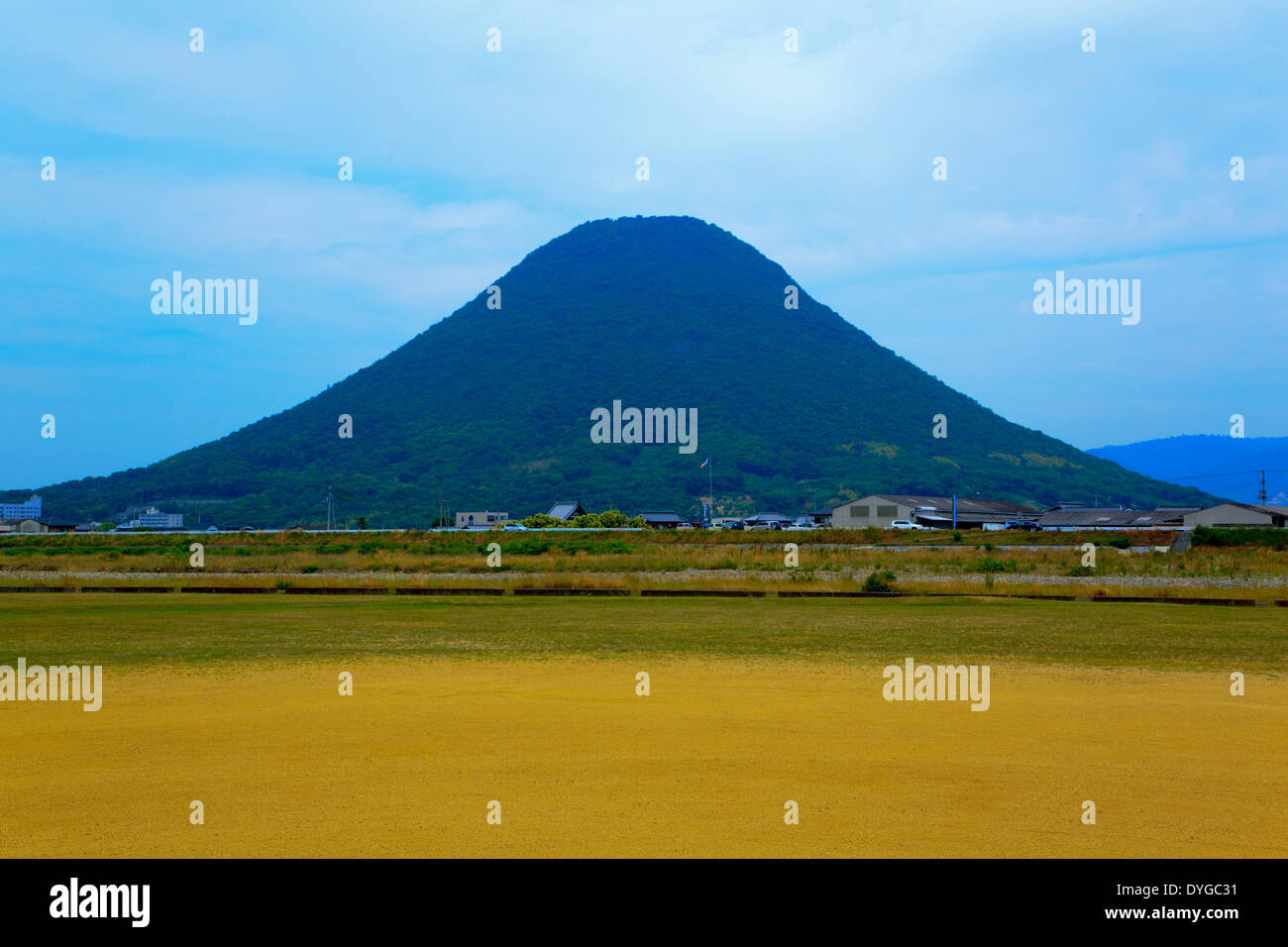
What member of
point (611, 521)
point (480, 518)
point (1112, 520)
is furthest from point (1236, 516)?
point (480, 518)

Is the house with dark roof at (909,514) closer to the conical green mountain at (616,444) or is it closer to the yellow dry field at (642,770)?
the conical green mountain at (616,444)

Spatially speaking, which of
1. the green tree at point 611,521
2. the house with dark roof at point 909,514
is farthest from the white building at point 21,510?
the house with dark roof at point 909,514

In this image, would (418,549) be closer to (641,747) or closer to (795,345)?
(641,747)

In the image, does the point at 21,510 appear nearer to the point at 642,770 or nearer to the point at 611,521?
the point at 611,521

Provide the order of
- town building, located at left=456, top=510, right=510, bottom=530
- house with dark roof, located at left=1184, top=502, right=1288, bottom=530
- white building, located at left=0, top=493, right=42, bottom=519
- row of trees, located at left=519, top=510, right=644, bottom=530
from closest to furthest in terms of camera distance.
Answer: house with dark roof, located at left=1184, top=502, right=1288, bottom=530 → row of trees, located at left=519, top=510, right=644, bottom=530 → town building, located at left=456, top=510, right=510, bottom=530 → white building, located at left=0, top=493, right=42, bottom=519

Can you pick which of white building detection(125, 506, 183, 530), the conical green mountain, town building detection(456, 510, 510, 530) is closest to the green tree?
town building detection(456, 510, 510, 530)

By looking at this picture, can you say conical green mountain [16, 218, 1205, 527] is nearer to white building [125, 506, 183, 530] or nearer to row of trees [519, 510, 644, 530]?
white building [125, 506, 183, 530]
